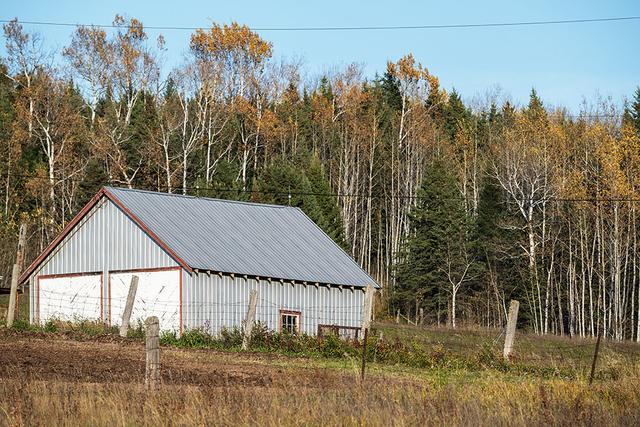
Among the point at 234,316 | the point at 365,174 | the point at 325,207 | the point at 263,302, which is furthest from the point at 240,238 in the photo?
the point at 365,174

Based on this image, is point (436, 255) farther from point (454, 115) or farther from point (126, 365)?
point (126, 365)

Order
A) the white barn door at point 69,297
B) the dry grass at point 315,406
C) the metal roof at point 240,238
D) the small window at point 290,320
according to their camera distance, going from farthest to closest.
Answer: the white barn door at point 69,297 < the small window at point 290,320 < the metal roof at point 240,238 < the dry grass at point 315,406

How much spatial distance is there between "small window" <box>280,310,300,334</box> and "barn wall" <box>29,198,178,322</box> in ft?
15.2

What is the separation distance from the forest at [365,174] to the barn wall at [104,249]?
1545 centimetres

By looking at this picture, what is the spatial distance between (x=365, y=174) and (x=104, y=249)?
42.5m

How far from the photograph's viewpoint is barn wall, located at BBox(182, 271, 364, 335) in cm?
3566

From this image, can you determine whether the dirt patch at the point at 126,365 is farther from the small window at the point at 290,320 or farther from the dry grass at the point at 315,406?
the small window at the point at 290,320

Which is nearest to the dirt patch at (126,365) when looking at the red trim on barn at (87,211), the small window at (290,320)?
the red trim on barn at (87,211)

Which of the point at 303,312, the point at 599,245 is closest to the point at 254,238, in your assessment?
the point at 303,312

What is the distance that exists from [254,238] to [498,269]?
30718 millimetres

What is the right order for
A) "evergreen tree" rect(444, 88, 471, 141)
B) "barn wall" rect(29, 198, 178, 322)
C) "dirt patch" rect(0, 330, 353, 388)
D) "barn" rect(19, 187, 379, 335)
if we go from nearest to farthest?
"dirt patch" rect(0, 330, 353, 388) < "barn" rect(19, 187, 379, 335) < "barn wall" rect(29, 198, 178, 322) < "evergreen tree" rect(444, 88, 471, 141)

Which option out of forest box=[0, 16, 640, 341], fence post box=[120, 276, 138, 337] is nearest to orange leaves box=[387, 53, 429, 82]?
forest box=[0, 16, 640, 341]

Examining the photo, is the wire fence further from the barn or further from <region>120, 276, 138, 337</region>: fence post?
<region>120, 276, 138, 337</region>: fence post

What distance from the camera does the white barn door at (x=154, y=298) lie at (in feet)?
117
